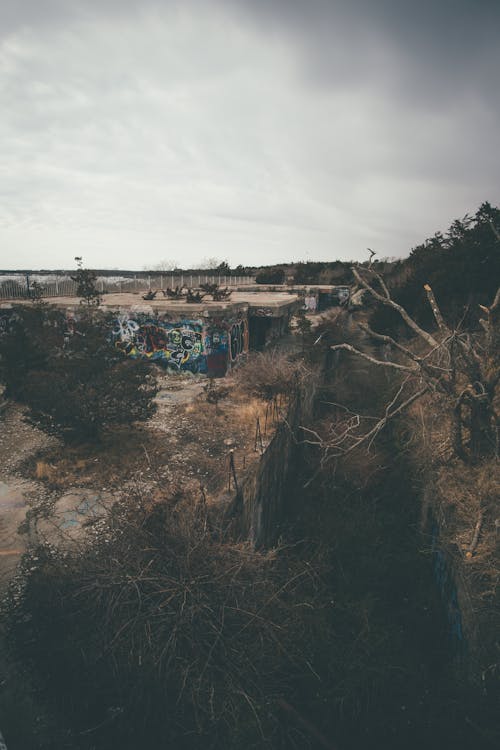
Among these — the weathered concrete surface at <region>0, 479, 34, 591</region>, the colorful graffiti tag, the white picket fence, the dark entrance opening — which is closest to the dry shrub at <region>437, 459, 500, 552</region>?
the weathered concrete surface at <region>0, 479, 34, 591</region>

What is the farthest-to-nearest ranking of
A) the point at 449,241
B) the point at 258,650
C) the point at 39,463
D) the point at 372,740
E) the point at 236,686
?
the point at 449,241
the point at 39,463
the point at 372,740
the point at 258,650
the point at 236,686

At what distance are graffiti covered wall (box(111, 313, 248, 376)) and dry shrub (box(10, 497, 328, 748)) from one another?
939cm

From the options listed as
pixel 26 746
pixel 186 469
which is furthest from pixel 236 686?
pixel 186 469

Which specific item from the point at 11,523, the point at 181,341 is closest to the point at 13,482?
the point at 11,523

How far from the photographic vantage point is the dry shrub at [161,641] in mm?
3324

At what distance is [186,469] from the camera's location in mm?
7043

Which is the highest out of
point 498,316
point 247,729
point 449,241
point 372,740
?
point 449,241

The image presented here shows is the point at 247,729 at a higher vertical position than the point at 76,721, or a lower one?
lower

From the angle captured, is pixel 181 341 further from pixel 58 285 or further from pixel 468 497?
pixel 58 285

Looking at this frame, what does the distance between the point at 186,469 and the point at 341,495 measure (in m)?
5.26

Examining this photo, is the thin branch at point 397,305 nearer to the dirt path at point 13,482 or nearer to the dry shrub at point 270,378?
the dry shrub at point 270,378

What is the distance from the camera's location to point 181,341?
13258 millimetres

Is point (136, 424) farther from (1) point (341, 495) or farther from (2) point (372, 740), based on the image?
(2) point (372, 740)

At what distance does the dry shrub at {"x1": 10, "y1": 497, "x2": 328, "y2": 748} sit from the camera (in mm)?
3324
